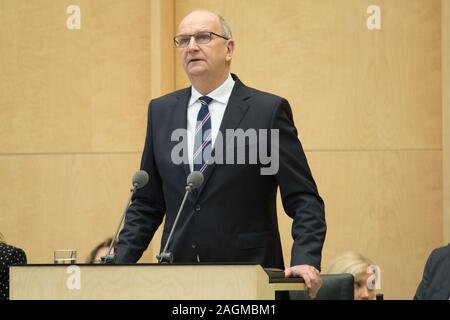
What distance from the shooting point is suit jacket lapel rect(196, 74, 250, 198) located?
366cm

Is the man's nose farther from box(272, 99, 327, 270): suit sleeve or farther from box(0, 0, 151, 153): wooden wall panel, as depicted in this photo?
box(0, 0, 151, 153): wooden wall panel

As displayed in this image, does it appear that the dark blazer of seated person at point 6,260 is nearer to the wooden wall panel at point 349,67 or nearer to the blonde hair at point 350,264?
the blonde hair at point 350,264

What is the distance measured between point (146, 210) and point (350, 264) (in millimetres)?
1448

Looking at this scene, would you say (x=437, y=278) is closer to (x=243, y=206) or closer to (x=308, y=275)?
(x=243, y=206)

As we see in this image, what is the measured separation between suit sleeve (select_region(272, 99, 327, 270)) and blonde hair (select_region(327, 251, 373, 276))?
4.14 feet

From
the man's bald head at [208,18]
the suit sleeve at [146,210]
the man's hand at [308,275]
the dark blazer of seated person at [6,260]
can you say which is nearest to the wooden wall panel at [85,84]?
the dark blazer of seated person at [6,260]

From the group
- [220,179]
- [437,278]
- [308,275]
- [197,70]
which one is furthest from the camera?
[437,278]

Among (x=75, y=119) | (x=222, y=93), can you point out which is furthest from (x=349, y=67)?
(x=222, y=93)

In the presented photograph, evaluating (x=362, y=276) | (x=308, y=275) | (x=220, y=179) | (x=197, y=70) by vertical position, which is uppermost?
(x=197, y=70)

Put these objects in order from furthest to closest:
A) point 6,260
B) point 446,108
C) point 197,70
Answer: point 446,108, point 6,260, point 197,70

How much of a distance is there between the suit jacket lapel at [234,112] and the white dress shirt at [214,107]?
3 cm

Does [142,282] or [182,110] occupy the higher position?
[182,110]

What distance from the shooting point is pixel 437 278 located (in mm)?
4172

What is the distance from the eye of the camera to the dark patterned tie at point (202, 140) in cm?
370
